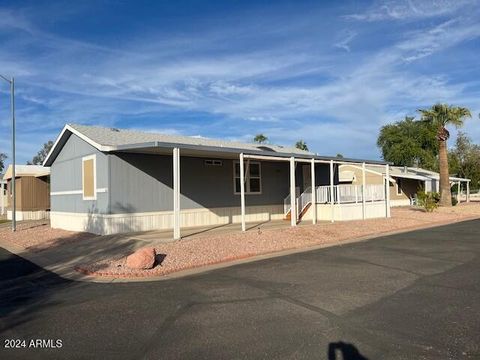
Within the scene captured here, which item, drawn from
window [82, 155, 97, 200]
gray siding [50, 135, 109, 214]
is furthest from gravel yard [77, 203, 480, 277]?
window [82, 155, 97, 200]

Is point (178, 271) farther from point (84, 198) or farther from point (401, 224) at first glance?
point (401, 224)

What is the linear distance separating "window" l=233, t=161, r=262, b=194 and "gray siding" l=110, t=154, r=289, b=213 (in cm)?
24

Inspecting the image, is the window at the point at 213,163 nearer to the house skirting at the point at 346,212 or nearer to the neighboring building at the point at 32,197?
the house skirting at the point at 346,212

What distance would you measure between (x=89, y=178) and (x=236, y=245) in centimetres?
720

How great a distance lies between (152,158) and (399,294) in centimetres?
1153

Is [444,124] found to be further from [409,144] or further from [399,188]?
[409,144]

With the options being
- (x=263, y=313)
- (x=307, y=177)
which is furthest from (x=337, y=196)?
(x=263, y=313)

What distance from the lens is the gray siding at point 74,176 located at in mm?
16109

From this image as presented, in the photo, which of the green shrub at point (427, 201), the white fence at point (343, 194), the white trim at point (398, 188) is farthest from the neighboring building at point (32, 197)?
the white trim at point (398, 188)

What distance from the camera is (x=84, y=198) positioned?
1748 centimetres

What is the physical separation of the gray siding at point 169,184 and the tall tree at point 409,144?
36563 mm

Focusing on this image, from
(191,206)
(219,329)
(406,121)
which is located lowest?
(219,329)

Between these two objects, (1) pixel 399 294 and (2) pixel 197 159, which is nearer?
(1) pixel 399 294

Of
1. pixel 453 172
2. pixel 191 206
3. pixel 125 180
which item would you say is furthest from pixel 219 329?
pixel 453 172
